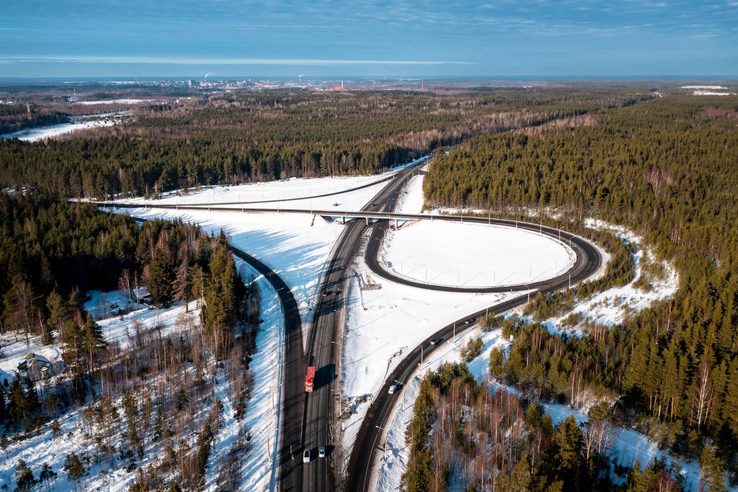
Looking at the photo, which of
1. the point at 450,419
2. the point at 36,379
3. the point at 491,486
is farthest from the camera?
the point at 36,379

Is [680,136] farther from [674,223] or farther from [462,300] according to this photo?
[462,300]

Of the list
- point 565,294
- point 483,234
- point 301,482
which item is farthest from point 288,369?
point 483,234

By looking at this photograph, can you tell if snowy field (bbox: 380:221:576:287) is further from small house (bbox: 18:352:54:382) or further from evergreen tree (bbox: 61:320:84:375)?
small house (bbox: 18:352:54:382)

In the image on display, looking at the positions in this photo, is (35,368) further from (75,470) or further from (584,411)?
(584,411)

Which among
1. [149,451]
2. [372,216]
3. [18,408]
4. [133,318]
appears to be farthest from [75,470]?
[372,216]

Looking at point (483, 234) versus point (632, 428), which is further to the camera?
point (483, 234)
